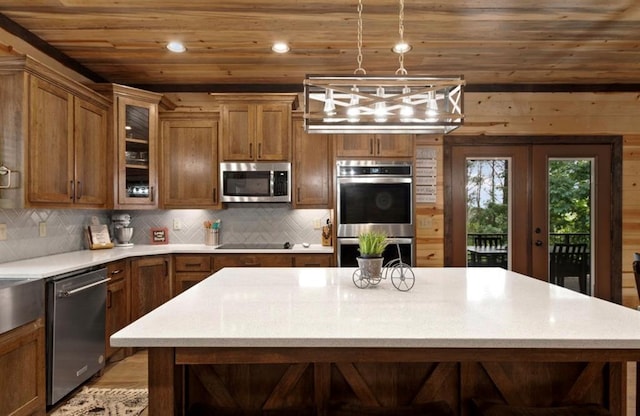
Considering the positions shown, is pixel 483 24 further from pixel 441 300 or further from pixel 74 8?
pixel 74 8

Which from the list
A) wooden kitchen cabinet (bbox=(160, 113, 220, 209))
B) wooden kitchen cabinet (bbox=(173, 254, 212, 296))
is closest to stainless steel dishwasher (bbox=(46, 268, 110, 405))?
wooden kitchen cabinet (bbox=(173, 254, 212, 296))

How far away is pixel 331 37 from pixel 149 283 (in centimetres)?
267

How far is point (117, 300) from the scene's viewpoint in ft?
10.5

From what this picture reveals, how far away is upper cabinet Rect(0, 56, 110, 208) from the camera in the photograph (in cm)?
256

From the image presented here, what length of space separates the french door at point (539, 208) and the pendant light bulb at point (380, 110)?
257 cm

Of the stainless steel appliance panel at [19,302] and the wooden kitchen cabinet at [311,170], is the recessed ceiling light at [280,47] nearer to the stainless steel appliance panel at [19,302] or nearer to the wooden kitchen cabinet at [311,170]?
the wooden kitchen cabinet at [311,170]

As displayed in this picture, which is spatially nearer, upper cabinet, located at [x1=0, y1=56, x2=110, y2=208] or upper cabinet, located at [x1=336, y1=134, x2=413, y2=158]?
upper cabinet, located at [x1=0, y1=56, x2=110, y2=208]

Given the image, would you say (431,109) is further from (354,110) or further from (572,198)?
(572,198)

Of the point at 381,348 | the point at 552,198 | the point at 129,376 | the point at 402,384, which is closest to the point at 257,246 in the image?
the point at 129,376

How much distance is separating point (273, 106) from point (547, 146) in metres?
3.00

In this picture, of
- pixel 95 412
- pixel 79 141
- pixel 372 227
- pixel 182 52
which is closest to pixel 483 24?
pixel 372 227

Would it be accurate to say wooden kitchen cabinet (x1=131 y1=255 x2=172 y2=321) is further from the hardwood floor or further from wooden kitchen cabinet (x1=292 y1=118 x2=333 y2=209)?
wooden kitchen cabinet (x1=292 y1=118 x2=333 y2=209)

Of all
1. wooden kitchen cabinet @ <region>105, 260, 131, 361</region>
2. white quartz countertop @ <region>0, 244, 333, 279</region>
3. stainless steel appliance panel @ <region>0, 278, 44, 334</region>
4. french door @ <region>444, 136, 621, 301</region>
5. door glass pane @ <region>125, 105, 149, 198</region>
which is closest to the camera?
stainless steel appliance panel @ <region>0, 278, 44, 334</region>

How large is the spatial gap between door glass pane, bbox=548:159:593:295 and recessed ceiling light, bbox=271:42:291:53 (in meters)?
3.13
